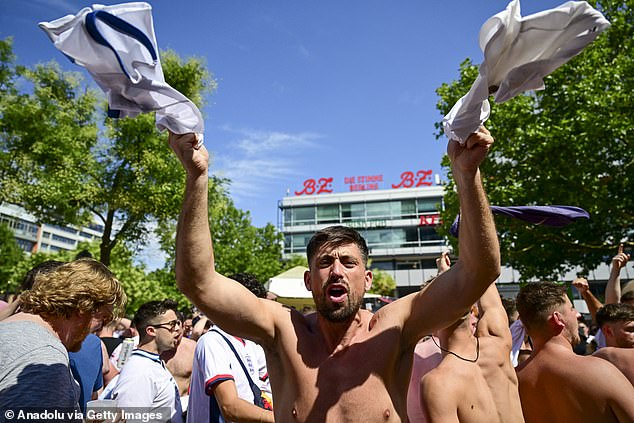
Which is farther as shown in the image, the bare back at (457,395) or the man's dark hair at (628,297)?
the man's dark hair at (628,297)

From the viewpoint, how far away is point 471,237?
6.81 ft

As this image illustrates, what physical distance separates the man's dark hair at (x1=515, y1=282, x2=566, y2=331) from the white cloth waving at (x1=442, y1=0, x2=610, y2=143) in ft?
8.40

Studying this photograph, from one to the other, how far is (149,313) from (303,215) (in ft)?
173

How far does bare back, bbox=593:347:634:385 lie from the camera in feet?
11.9

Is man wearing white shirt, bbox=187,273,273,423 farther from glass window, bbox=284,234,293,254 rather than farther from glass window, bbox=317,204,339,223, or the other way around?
glass window, bbox=284,234,293,254

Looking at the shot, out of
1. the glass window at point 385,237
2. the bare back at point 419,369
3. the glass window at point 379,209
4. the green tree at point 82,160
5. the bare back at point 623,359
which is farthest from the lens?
the glass window at point 379,209

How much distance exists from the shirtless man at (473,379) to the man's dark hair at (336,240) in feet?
3.70

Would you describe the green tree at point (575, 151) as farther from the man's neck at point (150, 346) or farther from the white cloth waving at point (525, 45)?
the white cloth waving at point (525, 45)

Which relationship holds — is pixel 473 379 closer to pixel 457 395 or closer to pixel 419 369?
pixel 457 395

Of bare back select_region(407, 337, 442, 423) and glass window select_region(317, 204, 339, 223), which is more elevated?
glass window select_region(317, 204, 339, 223)

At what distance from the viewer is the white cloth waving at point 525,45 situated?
172cm

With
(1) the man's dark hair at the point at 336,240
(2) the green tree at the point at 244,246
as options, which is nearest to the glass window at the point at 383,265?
(2) the green tree at the point at 244,246

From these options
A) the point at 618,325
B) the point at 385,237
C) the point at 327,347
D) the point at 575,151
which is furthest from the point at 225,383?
the point at 385,237

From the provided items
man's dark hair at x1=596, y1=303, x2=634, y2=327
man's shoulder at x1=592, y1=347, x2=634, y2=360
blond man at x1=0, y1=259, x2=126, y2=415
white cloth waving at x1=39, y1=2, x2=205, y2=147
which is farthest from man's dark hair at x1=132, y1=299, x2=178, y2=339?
man's dark hair at x1=596, y1=303, x2=634, y2=327
